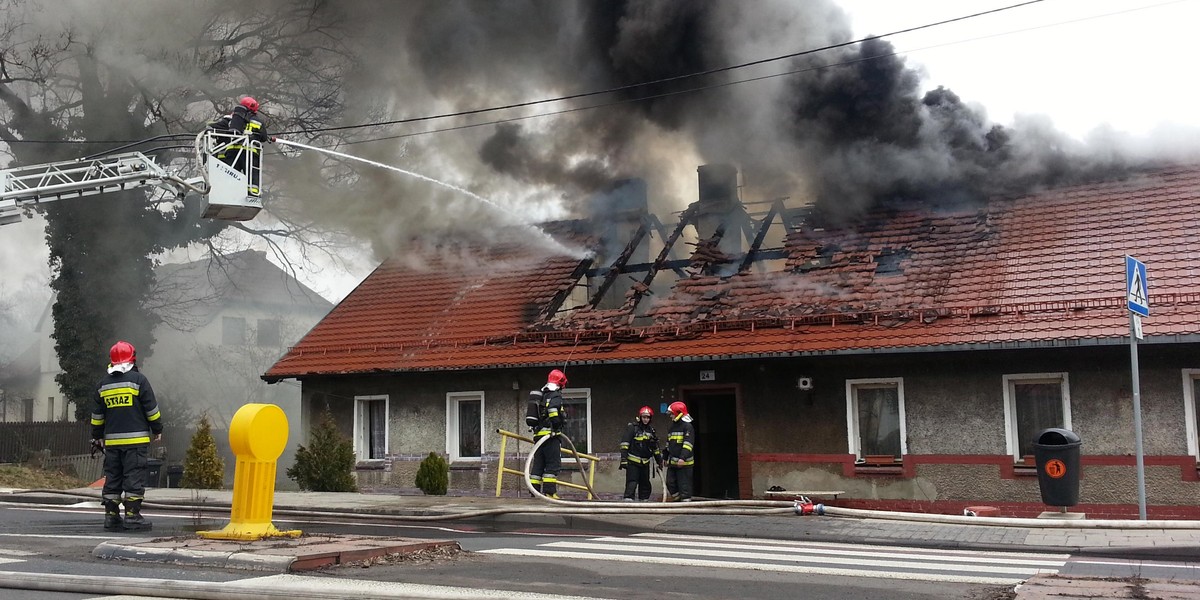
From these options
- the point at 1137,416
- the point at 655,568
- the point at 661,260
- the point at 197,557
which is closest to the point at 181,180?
the point at 661,260

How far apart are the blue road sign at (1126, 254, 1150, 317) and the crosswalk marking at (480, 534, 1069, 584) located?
2939 millimetres

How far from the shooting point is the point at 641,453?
14648 millimetres

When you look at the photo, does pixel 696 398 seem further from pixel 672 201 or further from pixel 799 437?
pixel 672 201

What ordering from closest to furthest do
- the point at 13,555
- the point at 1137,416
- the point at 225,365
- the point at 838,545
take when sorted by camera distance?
the point at 13,555 < the point at 838,545 < the point at 1137,416 < the point at 225,365

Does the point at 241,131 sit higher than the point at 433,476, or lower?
higher

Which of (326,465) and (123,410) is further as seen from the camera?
(326,465)

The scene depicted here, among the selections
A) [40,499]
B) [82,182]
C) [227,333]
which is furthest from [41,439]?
[227,333]

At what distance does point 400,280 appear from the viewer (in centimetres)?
2158

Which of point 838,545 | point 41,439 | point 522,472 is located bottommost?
point 838,545

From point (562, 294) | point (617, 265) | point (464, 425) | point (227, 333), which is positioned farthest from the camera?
point (227, 333)

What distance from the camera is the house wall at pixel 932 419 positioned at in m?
13.1

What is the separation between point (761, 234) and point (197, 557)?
40.9 ft

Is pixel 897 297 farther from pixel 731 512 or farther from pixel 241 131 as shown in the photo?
pixel 241 131

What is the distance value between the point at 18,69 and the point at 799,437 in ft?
67.0
